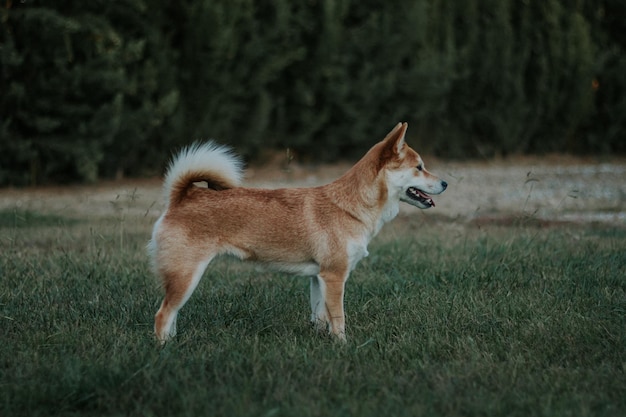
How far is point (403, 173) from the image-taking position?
545cm

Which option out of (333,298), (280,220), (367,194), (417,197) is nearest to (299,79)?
(417,197)

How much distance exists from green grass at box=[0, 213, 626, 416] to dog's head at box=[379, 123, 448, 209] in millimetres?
774

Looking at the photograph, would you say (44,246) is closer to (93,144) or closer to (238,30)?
(93,144)

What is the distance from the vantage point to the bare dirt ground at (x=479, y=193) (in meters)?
10.4

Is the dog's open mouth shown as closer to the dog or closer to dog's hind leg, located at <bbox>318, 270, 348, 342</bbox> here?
the dog

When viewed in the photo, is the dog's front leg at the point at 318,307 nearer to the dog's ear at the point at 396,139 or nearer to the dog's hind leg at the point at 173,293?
the dog's hind leg at the point at 173,293

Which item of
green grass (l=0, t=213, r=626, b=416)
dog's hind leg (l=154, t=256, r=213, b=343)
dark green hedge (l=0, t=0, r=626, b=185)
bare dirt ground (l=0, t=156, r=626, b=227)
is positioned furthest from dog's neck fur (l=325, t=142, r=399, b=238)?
dark green hedge (l=0, t=0, r=626, b=185)

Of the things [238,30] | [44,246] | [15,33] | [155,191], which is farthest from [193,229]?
[238,30]

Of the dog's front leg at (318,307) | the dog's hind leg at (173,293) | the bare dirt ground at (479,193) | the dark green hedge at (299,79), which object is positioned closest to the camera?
A: the dog's hind leg at (173,293)

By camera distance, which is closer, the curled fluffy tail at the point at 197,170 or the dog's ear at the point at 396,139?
the curled fluffy tail at the point at 197,170

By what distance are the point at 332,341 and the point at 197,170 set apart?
134 cm

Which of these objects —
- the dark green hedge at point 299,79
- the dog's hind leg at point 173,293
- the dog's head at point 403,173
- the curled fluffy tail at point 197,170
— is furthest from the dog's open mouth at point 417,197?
the dark green hedge at point 299,79

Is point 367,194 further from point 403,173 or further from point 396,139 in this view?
point 396,139

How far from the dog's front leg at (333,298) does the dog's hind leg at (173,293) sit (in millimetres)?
794
